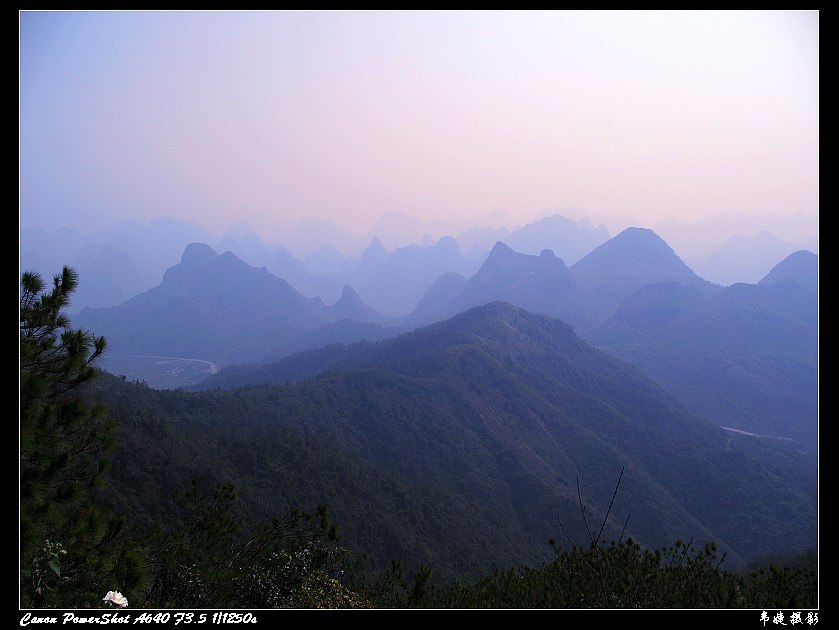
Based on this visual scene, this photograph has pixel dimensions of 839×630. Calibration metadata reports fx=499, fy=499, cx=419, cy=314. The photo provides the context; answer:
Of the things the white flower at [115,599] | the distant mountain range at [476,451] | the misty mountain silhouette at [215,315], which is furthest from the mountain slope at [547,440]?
the misty mountain silhouette at [215,315]

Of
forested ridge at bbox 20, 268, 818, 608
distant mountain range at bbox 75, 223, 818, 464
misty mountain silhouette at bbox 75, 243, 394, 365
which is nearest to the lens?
forested ridge at bbox 20, 268, 818, 608

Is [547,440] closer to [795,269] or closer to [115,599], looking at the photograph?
[115,599]

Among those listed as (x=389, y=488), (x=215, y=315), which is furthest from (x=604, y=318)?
(x=389, y=488)

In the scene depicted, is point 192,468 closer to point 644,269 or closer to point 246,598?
point 246,598

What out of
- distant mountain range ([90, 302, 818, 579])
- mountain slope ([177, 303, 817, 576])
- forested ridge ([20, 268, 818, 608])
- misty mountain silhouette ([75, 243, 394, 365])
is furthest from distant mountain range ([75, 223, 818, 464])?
forested ridge ([20, 268, 818, 608])

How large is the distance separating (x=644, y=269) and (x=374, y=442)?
136842 millimetres

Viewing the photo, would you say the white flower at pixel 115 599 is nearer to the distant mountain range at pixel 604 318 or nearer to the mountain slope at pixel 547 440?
the mountain slope at pixel 547 440

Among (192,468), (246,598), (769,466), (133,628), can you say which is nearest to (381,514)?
(192,468)

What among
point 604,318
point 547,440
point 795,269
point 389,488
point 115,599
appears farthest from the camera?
point 795,269

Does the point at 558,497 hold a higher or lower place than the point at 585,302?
lower

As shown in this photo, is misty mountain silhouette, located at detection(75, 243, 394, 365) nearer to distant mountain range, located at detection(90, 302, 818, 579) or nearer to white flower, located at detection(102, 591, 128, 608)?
distant mountain range, located at detection(90, 302, 818, 579)

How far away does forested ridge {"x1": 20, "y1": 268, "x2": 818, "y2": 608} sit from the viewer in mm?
3672

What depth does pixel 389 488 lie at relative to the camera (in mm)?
26656

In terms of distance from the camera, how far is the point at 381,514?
23.7m
